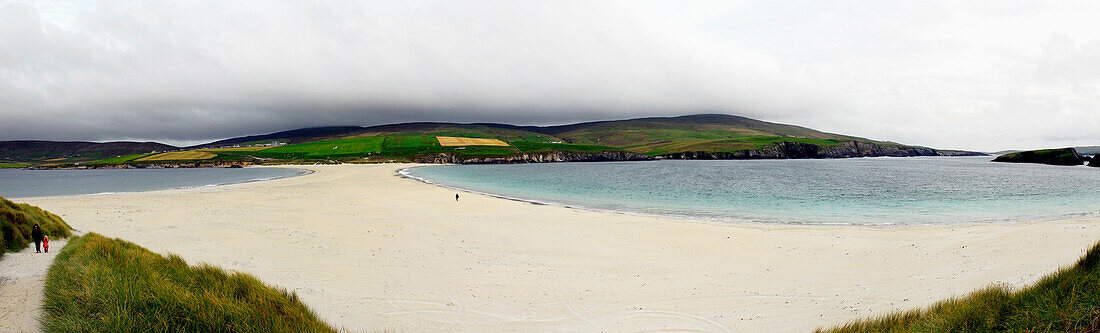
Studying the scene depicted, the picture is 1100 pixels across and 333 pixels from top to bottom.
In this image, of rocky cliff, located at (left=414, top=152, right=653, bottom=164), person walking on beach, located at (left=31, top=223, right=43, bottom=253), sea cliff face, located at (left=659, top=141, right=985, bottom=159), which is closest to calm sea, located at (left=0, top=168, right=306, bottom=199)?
person walking on beach, located at (left=31, top=223, right=43, bottom=253)

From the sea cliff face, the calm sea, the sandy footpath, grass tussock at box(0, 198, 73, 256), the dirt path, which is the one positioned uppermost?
the sea cliff face

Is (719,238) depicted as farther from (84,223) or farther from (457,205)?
(84,223)

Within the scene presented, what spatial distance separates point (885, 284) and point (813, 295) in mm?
2211

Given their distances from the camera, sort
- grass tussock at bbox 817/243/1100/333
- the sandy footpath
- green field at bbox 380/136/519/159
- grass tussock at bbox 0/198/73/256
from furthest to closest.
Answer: green field at bbox 380/136/519/159
grass tussock at bbox 0/198/73/256
the sandy footpath
grass tussock at bbox 817/243/1100/333

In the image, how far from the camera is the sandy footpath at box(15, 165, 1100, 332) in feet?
25.8

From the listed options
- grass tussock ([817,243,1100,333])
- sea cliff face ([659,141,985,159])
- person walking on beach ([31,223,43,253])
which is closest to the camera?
grass tussock ([817,243,1100,333])

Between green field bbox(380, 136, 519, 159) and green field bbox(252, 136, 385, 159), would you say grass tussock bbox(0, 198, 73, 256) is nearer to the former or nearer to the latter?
green field bbox(380, 136, 519, 159)

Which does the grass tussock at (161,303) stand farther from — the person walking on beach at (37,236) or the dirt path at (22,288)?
the person walking on beach at (37,236)

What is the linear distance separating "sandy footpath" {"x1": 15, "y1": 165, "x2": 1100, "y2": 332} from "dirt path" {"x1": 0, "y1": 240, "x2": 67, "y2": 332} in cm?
280

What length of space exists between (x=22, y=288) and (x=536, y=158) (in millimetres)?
145904

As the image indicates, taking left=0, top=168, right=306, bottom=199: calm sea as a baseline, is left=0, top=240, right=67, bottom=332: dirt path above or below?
above

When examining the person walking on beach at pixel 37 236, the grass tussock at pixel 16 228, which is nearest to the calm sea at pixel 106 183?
the grass tussock at pixel 16 228

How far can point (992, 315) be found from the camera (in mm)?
4852

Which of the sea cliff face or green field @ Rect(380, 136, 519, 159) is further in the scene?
the sea cliff face
